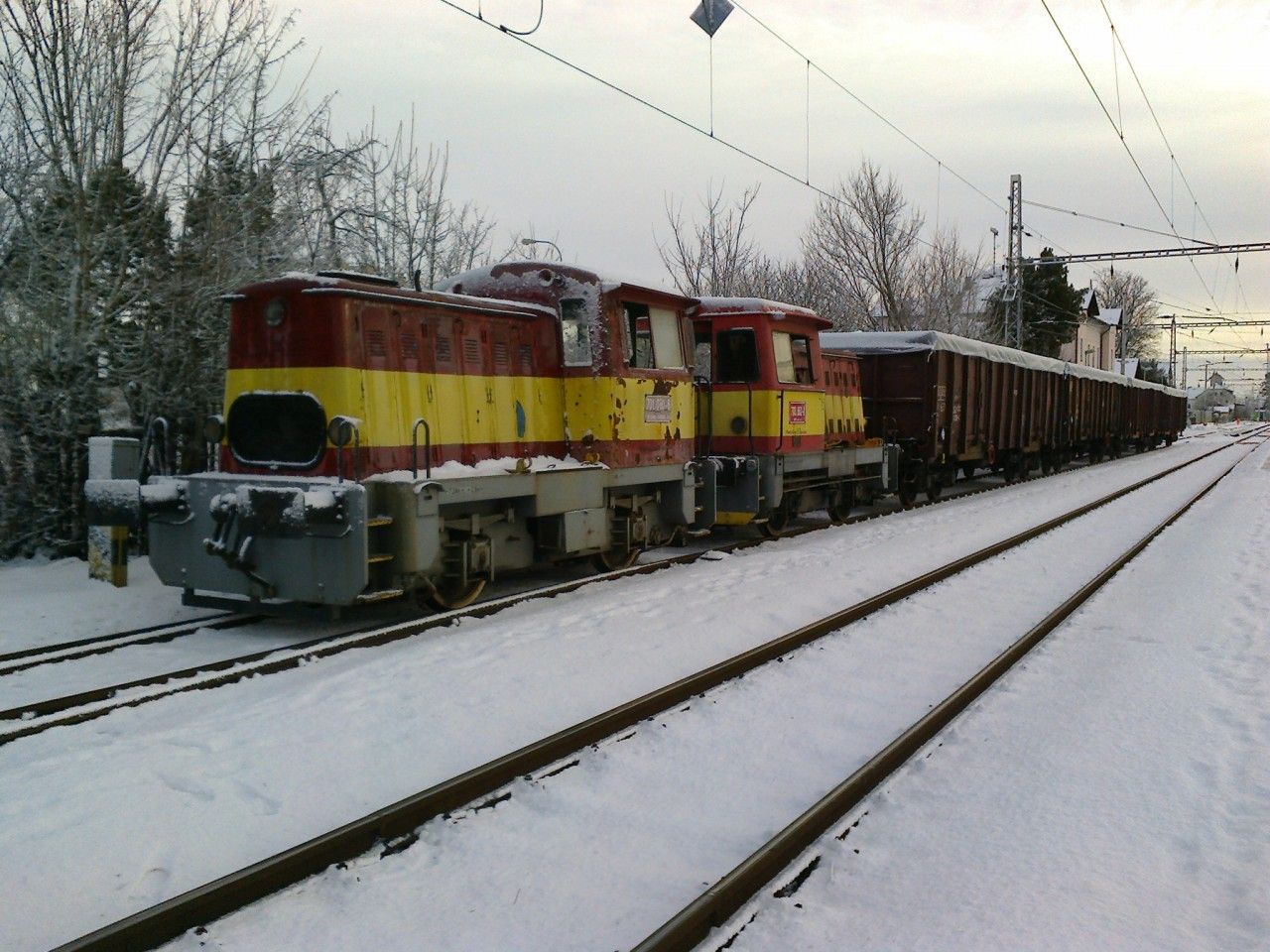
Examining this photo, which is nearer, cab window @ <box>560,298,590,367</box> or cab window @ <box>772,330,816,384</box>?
cab window @ <box>560,298,590,367</box>

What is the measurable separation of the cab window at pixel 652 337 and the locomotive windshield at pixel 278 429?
130 inches

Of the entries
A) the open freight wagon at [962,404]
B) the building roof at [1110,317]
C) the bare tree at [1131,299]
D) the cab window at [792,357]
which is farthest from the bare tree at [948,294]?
the bare tree at [1131,299]

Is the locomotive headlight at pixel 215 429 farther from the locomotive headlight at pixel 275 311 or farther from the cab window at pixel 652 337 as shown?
the cab window at pixel 652 337

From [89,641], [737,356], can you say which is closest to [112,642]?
[89,641]

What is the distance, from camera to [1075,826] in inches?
161

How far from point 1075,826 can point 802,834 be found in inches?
46.1

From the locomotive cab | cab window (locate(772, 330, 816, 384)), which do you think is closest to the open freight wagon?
cab window (locate(772, 330, 816, 384))

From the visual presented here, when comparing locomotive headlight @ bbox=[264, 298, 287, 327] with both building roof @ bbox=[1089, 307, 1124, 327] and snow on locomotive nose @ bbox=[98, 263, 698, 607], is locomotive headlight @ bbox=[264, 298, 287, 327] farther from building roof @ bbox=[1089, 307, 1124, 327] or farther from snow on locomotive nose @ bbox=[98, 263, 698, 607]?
building roof @ bbox=[1089, 307, 1124, 327]

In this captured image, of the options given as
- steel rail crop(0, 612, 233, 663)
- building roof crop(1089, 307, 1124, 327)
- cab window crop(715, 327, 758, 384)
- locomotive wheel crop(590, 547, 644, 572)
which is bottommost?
steel rail crop(0, 612, 233, 663)

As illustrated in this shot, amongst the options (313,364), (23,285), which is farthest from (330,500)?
(23,285)

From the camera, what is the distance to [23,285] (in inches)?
410

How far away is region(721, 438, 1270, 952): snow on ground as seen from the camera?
3312 millimetres

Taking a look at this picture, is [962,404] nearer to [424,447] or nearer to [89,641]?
[424,447]

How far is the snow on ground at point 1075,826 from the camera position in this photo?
331 centimetres
